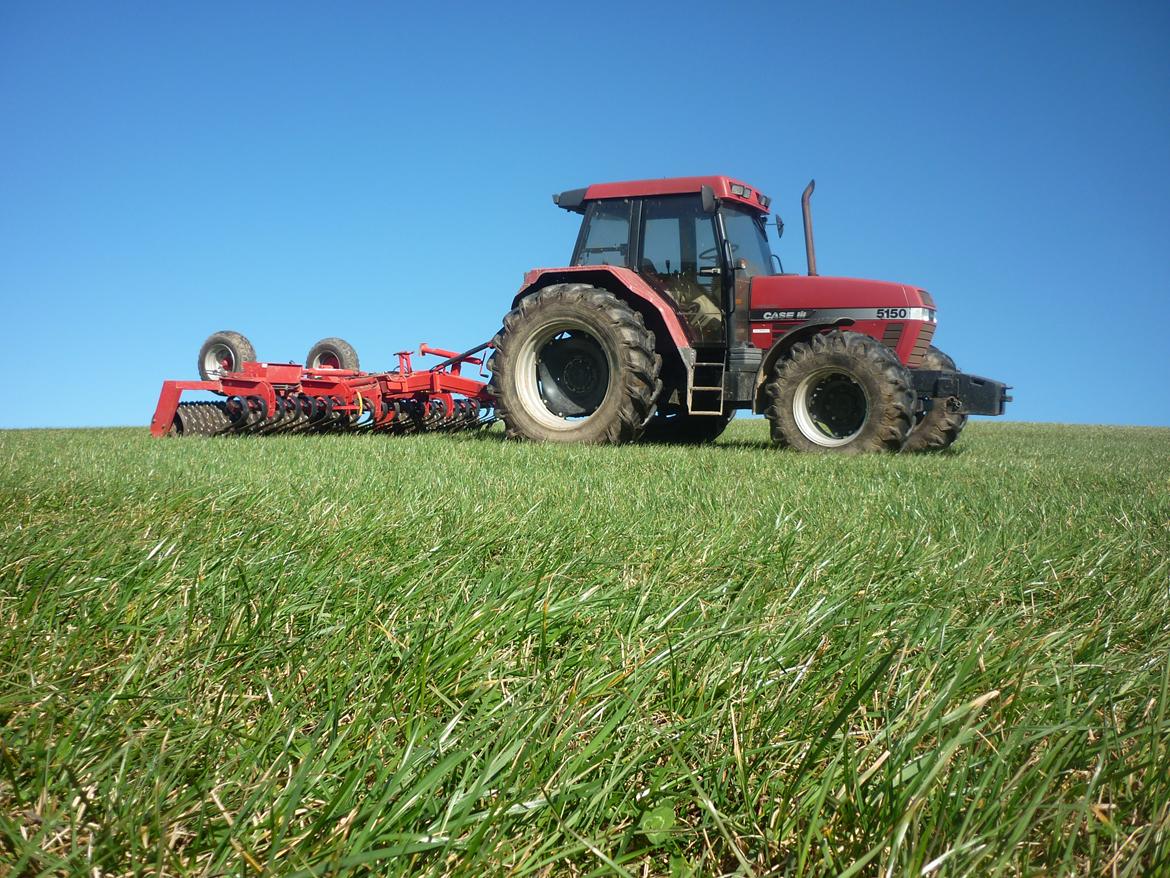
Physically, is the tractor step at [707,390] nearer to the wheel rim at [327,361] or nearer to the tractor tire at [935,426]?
the tractor tire at [935,426]

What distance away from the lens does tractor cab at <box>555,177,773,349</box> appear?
23.2 feet

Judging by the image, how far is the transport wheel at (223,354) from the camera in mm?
12016

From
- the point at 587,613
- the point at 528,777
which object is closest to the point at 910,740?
the point at 528,777

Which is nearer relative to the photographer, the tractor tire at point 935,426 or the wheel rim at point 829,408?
the wheel rim at point 829,408

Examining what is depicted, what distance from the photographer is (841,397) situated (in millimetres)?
6941

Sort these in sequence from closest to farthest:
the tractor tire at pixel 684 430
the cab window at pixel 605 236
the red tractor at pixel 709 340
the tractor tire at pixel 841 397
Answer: the tractor tire at pixel 841 397
the red tractor at pixel 709 340
the cab window at pixel 605 236
the tractor tire at pixel 684 430

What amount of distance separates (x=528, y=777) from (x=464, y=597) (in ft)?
2.52

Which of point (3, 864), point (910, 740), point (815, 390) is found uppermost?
point (815, 390)

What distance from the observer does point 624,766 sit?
3.82 feet

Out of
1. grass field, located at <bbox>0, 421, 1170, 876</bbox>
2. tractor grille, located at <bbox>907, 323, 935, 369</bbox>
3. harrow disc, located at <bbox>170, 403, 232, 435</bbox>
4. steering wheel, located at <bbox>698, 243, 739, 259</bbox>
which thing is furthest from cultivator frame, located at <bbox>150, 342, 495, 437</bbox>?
grass field, located at <bbox>0, 421, 1170, 876</bbox>

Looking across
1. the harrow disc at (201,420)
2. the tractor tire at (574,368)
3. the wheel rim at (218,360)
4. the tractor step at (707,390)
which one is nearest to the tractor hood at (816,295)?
the tractor step at (707,390)

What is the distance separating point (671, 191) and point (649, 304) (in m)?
0.96

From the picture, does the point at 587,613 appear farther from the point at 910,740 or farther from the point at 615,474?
the point at 615,474

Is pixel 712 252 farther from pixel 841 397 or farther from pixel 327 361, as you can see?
pixel 327 361
